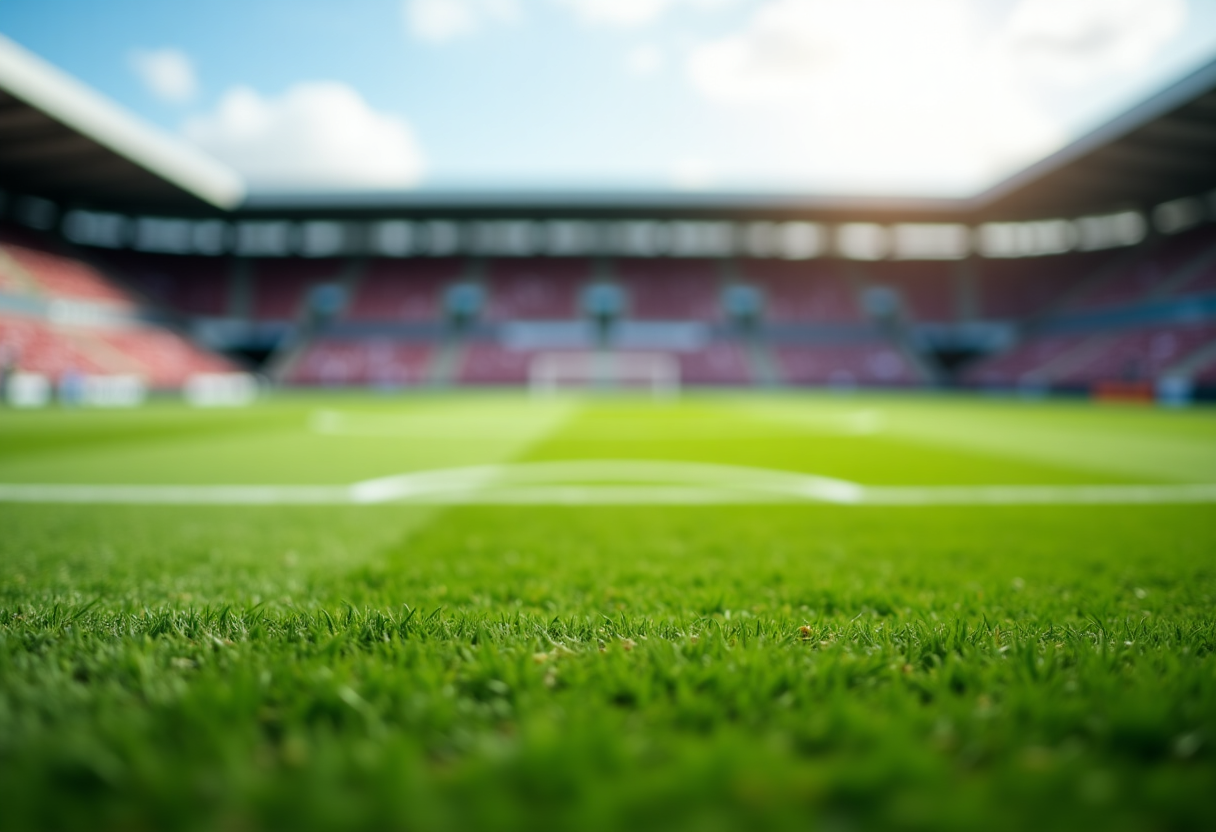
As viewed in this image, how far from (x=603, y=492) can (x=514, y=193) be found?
36.8 meters

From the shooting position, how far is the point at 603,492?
607cm

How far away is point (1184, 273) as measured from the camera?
3216cm

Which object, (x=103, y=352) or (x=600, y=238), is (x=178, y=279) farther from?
(x=600, y=238)

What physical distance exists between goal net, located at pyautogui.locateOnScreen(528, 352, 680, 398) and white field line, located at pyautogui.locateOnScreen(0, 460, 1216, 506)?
1301 inches

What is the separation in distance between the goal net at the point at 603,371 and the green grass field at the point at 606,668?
35.3 metres

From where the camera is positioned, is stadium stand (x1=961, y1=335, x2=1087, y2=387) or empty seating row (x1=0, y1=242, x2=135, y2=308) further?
stadium stand (x1=961, y1=335, x2=1087, y2=387)

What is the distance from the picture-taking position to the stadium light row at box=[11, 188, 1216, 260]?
143ft

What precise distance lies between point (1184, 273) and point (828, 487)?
39524mm

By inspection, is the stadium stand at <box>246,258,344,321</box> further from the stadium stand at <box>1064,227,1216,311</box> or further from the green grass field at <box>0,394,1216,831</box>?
the stadium stand at <box>1064,227,1216,311</box>

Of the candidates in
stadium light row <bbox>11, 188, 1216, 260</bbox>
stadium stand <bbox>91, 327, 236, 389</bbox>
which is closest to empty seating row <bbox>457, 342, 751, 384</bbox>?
stadium light row <bbox>11, 188, 1216, 260</bbox>

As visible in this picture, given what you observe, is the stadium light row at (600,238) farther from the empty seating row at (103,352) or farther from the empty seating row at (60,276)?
the empty seating row at (103,352)

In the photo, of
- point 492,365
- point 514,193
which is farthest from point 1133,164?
point 492,365

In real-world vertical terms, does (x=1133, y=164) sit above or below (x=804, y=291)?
above

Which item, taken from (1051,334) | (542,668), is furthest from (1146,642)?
(1051,334)
